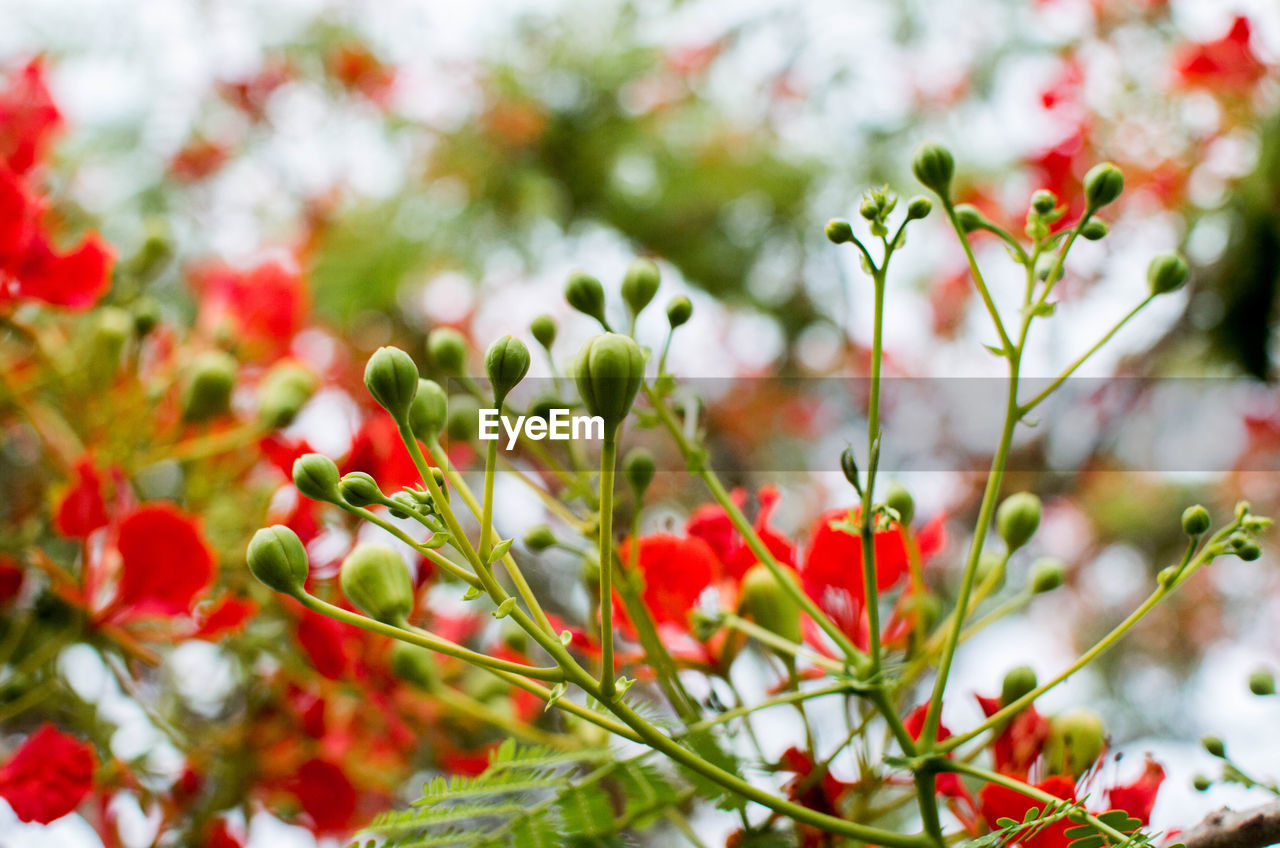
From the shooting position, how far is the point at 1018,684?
465 millimetres

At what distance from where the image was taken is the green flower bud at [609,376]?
1.09ft

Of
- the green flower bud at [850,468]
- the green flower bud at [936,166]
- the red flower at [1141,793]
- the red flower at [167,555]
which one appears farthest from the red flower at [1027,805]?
the red flower at [167,555]

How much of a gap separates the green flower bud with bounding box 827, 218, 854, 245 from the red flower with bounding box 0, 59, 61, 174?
715mm

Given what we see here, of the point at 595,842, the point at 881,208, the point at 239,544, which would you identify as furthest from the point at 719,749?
the point at 239,544

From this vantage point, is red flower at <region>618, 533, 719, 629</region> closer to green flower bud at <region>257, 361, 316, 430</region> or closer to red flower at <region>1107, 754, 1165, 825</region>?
red flower at <region>1107, 754, 1165, 825</region>

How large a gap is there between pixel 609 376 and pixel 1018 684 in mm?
270

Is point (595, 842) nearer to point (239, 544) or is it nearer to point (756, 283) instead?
point (239, 544)

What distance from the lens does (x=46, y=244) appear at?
0.65 m

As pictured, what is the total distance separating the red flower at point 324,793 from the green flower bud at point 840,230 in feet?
1.98

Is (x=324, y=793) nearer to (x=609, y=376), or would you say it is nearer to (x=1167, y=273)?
(x=609, y=376)

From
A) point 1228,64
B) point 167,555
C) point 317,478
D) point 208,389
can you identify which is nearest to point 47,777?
point 167,555

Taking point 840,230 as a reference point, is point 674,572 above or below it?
below

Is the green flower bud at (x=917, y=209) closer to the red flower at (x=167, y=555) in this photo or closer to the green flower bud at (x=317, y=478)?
the green flower bud at (x=317, y=478)

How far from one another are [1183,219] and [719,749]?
133 centimetres
